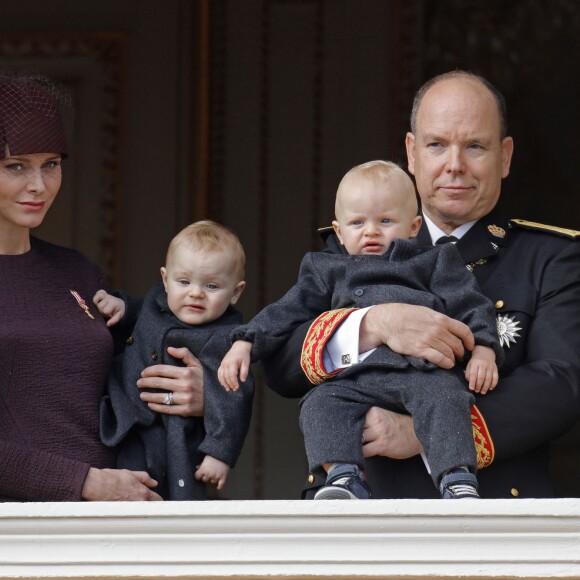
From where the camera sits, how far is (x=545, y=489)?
148 inches

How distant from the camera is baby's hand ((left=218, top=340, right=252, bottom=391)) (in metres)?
3.66

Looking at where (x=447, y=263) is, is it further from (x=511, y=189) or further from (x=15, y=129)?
(x=511, y=189)

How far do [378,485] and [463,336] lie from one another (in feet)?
1.21

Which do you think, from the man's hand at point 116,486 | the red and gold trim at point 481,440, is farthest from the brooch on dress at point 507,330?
the man's hand at point 116,486

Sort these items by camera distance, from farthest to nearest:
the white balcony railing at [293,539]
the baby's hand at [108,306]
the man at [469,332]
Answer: the baby's hand at [108,306]
the man at [469,332]
the white balcony railing at [293,539]

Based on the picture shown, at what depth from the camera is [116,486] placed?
3766 millimetres

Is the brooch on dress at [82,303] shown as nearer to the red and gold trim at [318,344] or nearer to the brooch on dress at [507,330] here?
the red and gold trim at [318,344]

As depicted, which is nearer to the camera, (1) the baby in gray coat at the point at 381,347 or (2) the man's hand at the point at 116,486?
(1) the baby in gray coat at the point at 381,347

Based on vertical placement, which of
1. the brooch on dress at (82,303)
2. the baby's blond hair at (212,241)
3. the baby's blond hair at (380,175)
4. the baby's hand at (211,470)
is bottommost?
the baby's hand at (211,470)

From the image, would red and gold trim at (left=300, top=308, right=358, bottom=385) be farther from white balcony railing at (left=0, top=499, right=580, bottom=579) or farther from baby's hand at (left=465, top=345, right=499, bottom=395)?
white balcony railing at (left=0, top=499, right=580, bottom=579)

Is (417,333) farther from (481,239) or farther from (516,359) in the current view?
(481,239)

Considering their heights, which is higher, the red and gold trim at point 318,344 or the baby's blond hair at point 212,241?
the baby's blond hair at point 212,241

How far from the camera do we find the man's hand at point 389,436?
3.62 meters

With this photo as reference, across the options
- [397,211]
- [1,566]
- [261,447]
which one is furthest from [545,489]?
[261,447]
